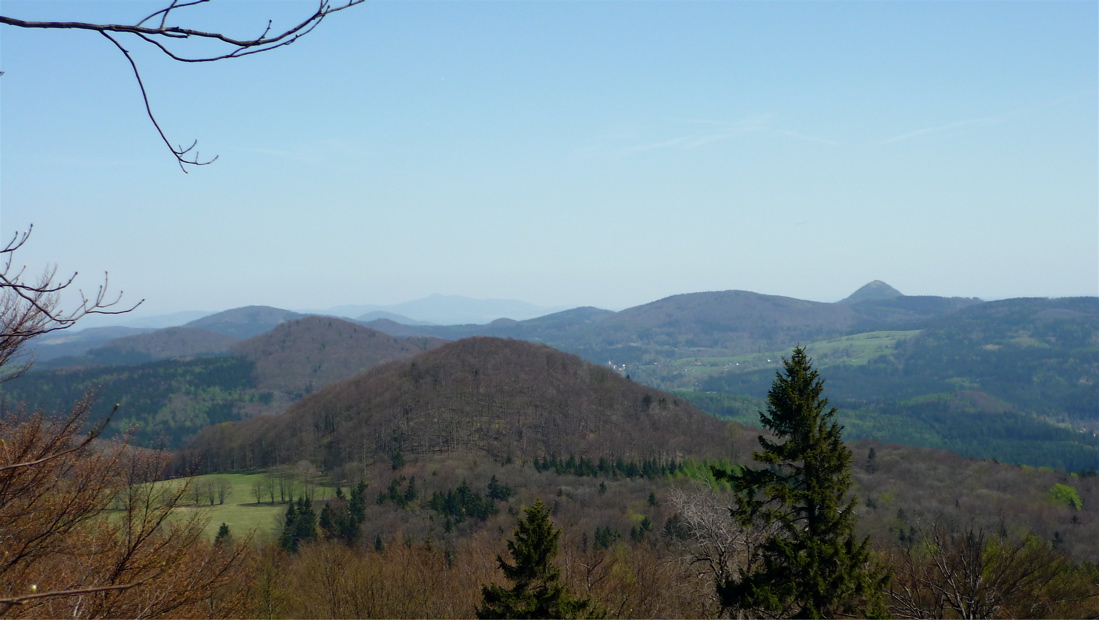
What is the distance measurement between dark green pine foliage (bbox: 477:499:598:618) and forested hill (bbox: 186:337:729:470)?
8907 cm

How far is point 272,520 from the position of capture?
70938mm

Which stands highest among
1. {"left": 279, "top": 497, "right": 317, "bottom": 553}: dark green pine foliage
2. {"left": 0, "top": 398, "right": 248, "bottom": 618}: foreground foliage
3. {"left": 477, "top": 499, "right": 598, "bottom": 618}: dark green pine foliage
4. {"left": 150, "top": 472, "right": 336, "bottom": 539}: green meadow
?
{"left": 0, "top": 398, "right": 248, "bottom": 618}: foreground foliage

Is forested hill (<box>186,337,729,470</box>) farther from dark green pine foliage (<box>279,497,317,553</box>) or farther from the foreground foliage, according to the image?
the foreground foliage

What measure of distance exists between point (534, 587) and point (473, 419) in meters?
107

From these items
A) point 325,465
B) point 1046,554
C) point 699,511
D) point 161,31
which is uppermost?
point 161,31

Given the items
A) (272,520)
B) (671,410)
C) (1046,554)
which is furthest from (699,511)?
(671,410)

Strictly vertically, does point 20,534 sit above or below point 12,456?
below

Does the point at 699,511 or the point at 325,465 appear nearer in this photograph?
the point at 699,511

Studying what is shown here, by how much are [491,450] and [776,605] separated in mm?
99940

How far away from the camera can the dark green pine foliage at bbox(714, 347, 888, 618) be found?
14617 mm

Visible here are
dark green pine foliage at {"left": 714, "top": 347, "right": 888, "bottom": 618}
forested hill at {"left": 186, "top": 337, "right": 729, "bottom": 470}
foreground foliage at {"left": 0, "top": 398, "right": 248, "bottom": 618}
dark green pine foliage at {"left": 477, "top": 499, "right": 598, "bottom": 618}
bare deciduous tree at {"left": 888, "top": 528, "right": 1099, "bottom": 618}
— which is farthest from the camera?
forested hill at {"left": 186, "top": 337, "right": 729, "bottom": 470}

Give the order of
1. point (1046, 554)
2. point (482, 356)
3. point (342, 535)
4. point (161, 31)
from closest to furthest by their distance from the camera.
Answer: point (161, 31), point (1046, 554), point (342, 535), point (482, 356)

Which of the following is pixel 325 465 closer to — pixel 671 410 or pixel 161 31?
pixel 671 410

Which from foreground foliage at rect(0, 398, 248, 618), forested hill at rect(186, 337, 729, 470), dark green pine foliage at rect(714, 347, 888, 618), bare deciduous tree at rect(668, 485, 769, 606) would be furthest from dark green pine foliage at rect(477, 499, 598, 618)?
forested hill at rect(186, 337, 729, 470)
